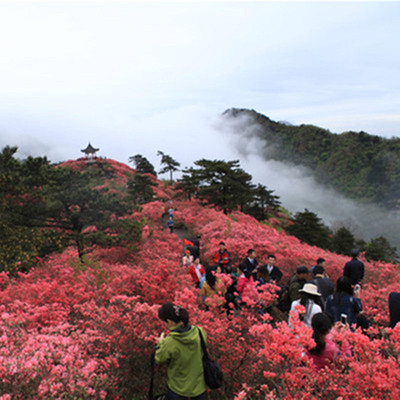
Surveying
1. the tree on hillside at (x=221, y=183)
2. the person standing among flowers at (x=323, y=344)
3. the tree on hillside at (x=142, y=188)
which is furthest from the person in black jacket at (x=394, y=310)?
the tree on hillside at (x=142, y=188)

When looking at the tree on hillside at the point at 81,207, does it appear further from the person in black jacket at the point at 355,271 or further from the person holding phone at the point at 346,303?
the person holding phone at the point at 346,303

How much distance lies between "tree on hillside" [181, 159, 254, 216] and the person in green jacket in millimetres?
19939

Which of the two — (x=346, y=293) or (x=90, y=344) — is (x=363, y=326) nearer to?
(x=346, y=293)

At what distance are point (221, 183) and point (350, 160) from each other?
91519 millimetres

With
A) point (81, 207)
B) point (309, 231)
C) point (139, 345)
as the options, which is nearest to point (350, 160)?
point (309, 231)

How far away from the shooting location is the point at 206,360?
9.61ft

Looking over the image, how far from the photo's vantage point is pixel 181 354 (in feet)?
9.29

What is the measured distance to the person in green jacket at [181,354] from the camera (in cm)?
279

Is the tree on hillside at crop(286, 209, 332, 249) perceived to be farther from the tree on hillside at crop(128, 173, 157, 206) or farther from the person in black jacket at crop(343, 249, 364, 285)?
the person in black jacket at crop(343, 249, 364, 285)

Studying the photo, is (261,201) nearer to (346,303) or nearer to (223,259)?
(223,259)

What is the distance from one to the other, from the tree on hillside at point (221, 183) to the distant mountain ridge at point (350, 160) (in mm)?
74055

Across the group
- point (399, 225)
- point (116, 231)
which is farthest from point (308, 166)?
point (116, 231)

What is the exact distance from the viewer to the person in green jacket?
2.79m

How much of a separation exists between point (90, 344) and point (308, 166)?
137 m
